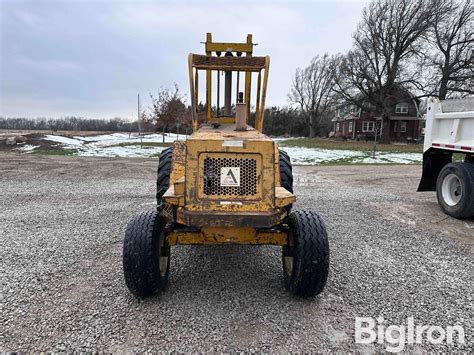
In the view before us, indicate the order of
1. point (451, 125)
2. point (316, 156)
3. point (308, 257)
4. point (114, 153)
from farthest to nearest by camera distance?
point (316, 156) → point (114, 153) → point (451, 125) → point (308, 257)

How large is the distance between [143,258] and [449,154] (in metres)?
6.81

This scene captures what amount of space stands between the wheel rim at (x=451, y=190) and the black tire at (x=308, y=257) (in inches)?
181

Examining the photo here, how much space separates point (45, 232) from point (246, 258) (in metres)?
3.15

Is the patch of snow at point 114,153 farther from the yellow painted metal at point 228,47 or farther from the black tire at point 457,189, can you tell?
the black tire at point 457,189

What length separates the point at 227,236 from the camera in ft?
9.88

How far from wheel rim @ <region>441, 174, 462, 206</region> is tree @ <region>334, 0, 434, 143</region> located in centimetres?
2525

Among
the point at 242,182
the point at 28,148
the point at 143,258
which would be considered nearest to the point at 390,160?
the point at 242,182

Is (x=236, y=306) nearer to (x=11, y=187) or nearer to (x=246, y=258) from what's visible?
(x=246, y=258)

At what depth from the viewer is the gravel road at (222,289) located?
100 inches

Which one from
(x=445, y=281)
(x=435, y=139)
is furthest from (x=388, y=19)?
(x=445, y=281)

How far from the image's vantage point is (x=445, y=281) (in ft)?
11.6

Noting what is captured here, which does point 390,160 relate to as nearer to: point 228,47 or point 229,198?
point 228,47

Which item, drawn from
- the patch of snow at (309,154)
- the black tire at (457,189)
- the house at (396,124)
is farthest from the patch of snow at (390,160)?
the house at (396,124)

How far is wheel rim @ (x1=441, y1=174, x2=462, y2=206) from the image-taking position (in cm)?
617
